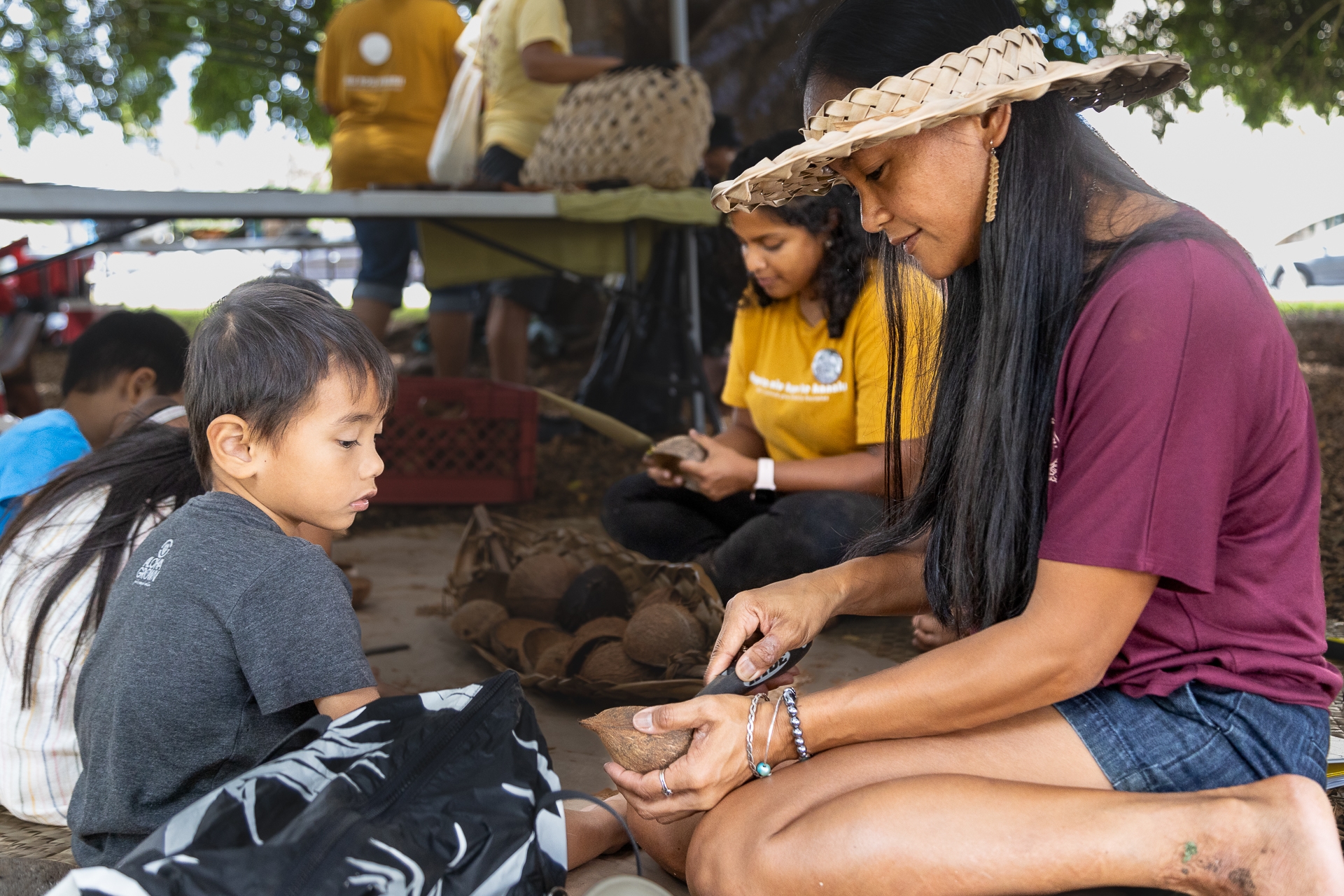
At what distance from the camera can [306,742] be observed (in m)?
1.33

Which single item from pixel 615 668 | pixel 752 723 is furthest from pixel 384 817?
pixel 615 668

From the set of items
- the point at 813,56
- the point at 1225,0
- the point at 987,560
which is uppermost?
the point at 1225,0

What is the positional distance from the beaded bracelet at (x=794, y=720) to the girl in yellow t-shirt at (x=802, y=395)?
1048mm

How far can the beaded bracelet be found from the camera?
135 centimetres

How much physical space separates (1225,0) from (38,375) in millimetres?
8958

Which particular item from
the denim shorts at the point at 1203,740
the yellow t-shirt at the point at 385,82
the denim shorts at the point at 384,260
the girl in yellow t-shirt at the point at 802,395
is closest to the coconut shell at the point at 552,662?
the girl in yellow t-shirt at the point at 802,395

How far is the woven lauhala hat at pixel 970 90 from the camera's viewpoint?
1227 millimetres

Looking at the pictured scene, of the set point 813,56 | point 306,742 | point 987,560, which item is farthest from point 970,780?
point 813,56

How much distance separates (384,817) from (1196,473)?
959mm

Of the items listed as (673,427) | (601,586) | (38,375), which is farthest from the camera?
(38,375)

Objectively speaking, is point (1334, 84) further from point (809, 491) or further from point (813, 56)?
point (813, 56)

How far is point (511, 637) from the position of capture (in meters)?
2.54

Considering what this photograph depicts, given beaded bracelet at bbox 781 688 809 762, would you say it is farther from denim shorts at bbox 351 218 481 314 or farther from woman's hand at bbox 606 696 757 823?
denim shorts at bbox 351 218 481 314

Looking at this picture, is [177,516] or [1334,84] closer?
[177,516]
